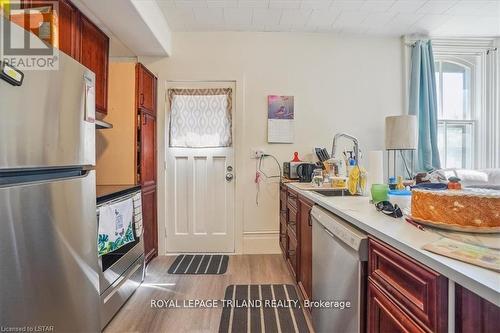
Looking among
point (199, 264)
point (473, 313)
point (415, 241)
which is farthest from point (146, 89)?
point (473, 313)

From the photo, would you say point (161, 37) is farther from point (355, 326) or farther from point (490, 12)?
point (490, 12)

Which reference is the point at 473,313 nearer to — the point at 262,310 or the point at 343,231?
the point at 343,231

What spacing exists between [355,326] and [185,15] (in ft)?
9.82

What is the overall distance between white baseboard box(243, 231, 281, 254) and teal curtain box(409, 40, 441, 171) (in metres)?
1.92

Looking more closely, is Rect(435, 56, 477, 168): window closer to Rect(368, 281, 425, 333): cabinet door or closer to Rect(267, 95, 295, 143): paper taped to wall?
Rect(267, 95, 295, 143): paper taped to wall

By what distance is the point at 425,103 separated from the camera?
3.05m

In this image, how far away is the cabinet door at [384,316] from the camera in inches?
29.5

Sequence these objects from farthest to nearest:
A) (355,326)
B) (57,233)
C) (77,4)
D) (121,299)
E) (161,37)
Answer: (161,37) → (77,4) → (121,299) → (57,233) → (355,326)

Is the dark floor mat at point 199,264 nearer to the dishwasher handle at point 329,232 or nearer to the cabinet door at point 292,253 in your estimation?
the cabinet door at point 292,253

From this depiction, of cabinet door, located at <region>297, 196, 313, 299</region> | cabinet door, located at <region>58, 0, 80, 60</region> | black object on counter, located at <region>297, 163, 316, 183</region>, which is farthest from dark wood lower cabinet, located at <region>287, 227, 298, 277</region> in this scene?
cabinet door, located at <region>58, 0, 80, 60</region>

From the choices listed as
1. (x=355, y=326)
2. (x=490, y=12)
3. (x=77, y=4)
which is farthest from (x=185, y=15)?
(x=490, y=12)

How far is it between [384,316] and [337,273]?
0.31 metres

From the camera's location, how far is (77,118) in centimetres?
127

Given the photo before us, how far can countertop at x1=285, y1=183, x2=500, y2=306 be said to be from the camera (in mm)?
524
